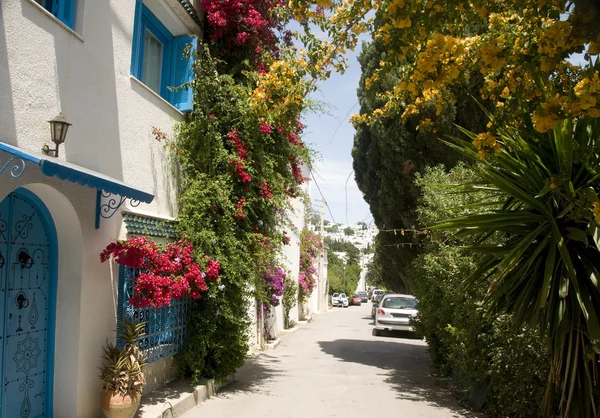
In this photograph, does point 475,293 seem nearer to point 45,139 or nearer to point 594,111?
point 594,111

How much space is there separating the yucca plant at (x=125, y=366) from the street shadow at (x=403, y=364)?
15.4 ft

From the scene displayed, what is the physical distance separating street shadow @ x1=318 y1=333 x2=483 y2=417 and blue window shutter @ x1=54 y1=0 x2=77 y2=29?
7.44 meters

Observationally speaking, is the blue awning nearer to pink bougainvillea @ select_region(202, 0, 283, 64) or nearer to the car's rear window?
pink bougainvillea @ select_region(202, 0, 283, 64)

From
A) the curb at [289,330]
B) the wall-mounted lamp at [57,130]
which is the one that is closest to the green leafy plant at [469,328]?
the wall-mounted lamp at [57,130]

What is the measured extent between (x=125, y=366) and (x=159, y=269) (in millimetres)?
1277

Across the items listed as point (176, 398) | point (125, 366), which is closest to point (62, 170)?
point (125, 366)

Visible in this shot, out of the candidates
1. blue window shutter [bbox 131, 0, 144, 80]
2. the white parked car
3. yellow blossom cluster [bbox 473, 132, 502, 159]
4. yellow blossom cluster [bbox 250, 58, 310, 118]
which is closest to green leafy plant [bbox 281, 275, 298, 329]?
the white parked car

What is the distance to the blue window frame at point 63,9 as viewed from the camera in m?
5.73

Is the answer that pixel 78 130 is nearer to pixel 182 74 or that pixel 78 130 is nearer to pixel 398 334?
pixel 182 74

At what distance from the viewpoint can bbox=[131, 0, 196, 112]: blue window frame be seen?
27.5 feet

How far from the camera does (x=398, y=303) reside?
1966 centimetres

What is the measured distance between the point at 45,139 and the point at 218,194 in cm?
342

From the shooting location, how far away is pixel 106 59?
21.2 ft

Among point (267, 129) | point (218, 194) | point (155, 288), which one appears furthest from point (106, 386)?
point (267, 129)
